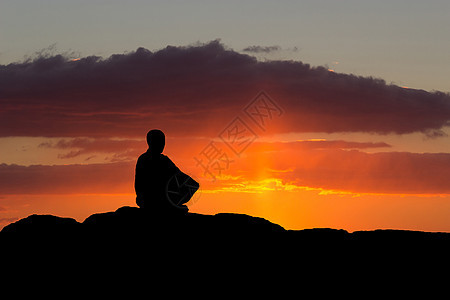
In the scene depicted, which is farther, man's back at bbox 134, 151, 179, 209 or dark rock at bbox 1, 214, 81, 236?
dark rock at bbox 1, 214, 81, 236

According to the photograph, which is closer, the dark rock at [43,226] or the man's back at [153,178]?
the man's back at [153,178]

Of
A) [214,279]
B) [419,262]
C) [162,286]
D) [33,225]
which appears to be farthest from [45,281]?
[419,262]

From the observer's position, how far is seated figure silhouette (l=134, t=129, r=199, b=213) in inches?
716

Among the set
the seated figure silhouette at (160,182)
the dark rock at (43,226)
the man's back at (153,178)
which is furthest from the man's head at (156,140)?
the dark rock at (43,226)

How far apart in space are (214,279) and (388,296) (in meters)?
5.26

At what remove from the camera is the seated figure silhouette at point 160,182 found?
716 inches

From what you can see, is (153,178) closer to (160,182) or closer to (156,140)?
(160,182)

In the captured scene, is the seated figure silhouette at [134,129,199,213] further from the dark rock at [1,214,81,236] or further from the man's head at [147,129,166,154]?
the dark rock at [1,214,81,236]

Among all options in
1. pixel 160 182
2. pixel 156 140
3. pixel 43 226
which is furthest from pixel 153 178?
pixel 43 226

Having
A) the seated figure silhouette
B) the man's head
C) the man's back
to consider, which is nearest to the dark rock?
the man's back

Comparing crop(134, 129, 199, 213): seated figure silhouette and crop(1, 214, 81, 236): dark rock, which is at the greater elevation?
crop(134, 129, 199, 213): seated figure silhouette

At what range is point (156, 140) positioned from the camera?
18250 mm

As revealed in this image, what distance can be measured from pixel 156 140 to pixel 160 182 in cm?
126

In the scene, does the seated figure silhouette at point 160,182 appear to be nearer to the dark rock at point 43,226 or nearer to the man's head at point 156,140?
the man's head at point 156,140
